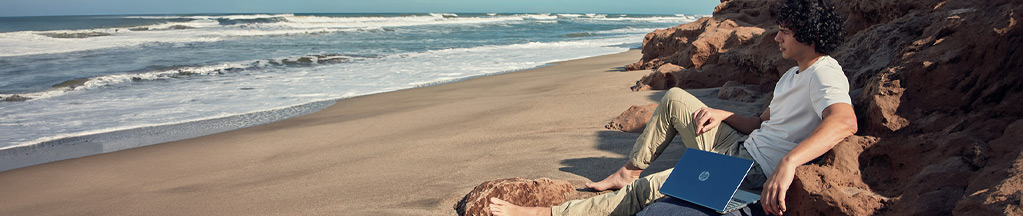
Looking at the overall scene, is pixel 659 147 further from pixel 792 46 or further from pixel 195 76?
pixel 195 76

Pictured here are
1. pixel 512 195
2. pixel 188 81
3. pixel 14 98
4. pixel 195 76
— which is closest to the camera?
pixel 512 195

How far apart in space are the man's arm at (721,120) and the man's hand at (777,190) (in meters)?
0.74

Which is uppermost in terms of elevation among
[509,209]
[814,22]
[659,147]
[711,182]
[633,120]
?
[814,22]

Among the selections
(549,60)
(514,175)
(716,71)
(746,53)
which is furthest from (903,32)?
(549,60)

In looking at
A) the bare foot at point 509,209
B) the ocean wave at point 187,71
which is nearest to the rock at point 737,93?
the bare foot at point 509,209

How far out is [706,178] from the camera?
2551 mm

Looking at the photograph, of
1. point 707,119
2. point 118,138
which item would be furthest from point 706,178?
point 118,138

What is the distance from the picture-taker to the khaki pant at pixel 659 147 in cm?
280

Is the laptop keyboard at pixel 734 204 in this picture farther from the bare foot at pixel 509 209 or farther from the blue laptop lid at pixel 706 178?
the bare foot at pixel 509 209

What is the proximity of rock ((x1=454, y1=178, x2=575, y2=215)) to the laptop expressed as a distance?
804 millimetres

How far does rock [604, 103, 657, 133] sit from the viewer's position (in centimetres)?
494

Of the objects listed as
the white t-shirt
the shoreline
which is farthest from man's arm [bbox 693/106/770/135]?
the shoreline

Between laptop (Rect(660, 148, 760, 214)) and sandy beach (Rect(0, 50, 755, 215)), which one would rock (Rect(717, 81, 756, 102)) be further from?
laptop (Rect(660, 148, 760, 214))

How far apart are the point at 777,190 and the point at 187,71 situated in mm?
11665
